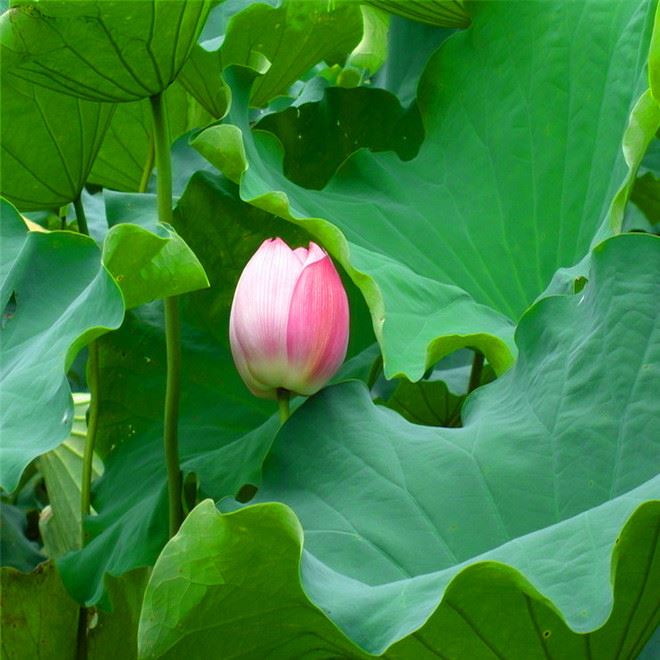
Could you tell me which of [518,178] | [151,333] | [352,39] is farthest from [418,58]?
[151,333]

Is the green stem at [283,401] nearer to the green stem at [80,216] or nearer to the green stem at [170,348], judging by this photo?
the green stem at [170,348]

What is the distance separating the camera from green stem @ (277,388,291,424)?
0.86 meters

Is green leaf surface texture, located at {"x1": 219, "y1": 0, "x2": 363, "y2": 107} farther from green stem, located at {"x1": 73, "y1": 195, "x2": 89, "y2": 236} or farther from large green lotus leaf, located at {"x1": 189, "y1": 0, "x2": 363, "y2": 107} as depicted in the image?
green stem, located at {"x1": 73, "y1": 195, "x2": 89, "y2": 236}

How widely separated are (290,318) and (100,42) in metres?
0.23

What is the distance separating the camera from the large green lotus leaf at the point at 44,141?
1.03 m

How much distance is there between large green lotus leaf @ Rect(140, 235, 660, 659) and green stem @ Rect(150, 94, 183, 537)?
125 millimetres

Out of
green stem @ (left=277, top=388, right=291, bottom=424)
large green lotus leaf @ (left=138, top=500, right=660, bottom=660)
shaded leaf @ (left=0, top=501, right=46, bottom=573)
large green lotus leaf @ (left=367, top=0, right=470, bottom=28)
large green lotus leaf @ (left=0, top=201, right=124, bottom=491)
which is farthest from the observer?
shaded leaf @ (left=0, top=501, right=46, bottom=573)

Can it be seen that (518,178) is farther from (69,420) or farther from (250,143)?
(69,420)

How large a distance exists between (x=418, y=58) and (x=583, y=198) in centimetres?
32

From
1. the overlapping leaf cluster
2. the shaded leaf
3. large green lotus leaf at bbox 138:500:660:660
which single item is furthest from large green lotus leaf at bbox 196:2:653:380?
the shaded leaf

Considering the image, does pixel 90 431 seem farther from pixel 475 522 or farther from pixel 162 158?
pixel 475 522

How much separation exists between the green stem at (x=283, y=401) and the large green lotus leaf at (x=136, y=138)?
1.38 feet

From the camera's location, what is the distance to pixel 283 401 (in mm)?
862

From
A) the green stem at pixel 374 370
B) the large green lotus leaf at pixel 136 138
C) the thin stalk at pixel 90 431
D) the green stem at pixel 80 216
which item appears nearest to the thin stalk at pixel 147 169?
the large green lotus leaf at pixel 136 138
